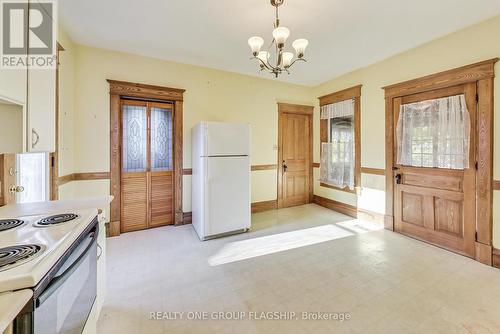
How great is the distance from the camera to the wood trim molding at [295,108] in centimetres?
476

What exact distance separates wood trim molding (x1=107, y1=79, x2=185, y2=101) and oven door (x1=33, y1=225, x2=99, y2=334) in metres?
2.62

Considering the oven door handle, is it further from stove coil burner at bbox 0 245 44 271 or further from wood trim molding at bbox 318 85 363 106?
wood trim molding at bbox 318 85 363 106

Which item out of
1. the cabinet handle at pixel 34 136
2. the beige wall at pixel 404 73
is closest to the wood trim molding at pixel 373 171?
the beige wall at pixel 404 73

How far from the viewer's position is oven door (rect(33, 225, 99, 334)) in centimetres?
81

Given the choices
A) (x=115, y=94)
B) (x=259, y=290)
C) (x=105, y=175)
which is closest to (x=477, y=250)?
(x=259, y=290)

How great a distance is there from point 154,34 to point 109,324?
3.18m

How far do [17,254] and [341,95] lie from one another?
4.78 m

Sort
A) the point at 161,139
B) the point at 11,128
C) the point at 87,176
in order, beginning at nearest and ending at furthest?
the point at 11,128
the point at 87,176
the point at 161,139

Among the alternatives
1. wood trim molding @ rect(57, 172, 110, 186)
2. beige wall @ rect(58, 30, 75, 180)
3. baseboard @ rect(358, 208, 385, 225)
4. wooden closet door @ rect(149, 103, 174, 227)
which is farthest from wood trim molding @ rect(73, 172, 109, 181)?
baseboard @ rect(358, 208, 385, 225)

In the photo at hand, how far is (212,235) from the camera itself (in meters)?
3.23

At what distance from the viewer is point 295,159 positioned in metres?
5.00

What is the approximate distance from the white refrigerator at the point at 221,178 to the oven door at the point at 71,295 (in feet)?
5.85

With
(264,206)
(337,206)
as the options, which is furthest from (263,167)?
(337,206)

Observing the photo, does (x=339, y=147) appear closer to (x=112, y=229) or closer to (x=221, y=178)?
(x=221, y=178)
